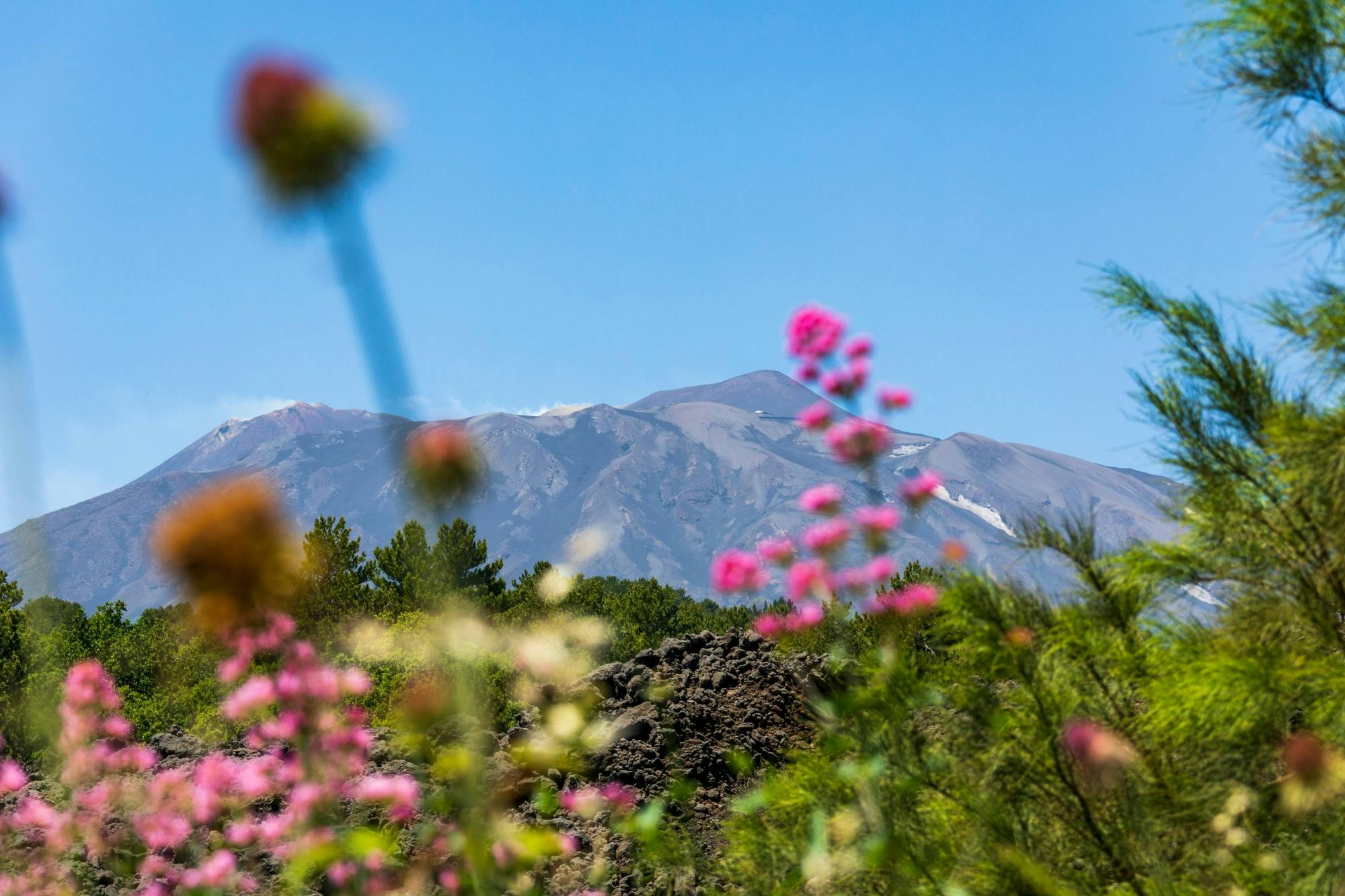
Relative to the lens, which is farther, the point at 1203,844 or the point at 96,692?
Answer: the point at 96,692

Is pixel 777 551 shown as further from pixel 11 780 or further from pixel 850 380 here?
pixel 11 780

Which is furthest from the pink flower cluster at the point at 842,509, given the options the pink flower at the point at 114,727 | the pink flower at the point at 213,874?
the pink flower at the point at 114,727

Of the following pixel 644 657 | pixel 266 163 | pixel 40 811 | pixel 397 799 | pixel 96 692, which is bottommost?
pixel 644 657

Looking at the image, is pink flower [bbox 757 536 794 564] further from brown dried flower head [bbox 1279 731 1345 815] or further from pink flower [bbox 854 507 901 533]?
brown dried flower head [bbox 1279 731 1345 815]

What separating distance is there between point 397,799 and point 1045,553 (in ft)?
8.62

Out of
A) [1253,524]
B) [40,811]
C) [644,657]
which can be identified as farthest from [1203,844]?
[644,657]

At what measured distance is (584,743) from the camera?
6180 mm

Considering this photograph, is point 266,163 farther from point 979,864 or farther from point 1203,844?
point 1203,844

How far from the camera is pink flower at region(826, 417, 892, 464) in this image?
9.45ft

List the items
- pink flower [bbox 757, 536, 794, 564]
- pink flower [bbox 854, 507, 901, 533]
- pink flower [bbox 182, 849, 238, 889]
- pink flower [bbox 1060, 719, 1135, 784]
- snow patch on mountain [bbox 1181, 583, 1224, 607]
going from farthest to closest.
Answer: pink flower [bbox 182, 849, 238, 889] < pink flower [bbox 757, 536, 794, 564] < snow patch on mountain [bbox 1181, 583, 1224, 607] < pink flower [bbox 854, 507, 901, 533] < pink flower [bbox 1060, 719, 1135, 784]

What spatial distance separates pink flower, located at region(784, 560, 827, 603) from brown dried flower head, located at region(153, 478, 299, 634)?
7.08ft

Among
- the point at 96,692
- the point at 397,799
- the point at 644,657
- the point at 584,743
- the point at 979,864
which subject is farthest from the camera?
the point at 644,657

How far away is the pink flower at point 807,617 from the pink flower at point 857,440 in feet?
3.02

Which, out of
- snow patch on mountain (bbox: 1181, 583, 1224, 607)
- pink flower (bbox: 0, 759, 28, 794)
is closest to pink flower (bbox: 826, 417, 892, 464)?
snow patch on mountain (bbox: 1181, 583, 1224, 607)
